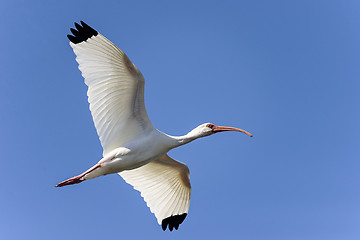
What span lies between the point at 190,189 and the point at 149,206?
1.47m

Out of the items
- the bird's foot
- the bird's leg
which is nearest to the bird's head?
the bird's leg

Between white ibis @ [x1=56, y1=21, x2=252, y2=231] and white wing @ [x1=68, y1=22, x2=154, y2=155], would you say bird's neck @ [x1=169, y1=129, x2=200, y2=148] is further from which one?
white wing @ [x1=68, y1=22, x2=154, y2=155]

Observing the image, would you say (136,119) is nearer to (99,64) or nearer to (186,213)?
(99,64)

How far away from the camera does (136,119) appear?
49.0ft

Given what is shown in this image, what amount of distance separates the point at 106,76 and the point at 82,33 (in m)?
1.33

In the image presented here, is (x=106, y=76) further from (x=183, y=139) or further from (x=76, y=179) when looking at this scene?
(x=76, y=179)

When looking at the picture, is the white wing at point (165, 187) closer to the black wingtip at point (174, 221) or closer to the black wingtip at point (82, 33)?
the black wingtip at point (174, 221)

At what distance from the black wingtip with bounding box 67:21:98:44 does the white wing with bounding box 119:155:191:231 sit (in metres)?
4.82

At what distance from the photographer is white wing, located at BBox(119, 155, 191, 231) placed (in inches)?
665

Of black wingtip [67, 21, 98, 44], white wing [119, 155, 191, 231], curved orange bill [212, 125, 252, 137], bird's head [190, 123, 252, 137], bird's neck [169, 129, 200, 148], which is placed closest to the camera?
black wingtip [67, 21, 98, 44]

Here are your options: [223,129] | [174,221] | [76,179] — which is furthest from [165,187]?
[76,179]

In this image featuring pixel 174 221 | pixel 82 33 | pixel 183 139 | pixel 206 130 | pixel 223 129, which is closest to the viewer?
pixel 82 33

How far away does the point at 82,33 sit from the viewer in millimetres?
14203

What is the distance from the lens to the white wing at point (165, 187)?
16891 millimetres
